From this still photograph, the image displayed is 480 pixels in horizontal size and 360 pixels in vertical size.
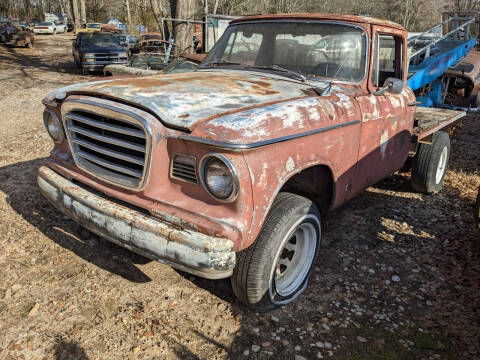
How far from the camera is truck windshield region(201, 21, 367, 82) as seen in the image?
3457 mm

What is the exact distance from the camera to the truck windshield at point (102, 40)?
15.7m

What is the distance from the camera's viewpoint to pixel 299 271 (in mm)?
3113

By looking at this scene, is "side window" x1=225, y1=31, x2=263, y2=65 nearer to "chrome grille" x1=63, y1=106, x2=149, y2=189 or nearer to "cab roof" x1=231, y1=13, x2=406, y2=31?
"cab roof" x1=231, y1=13, x2=406, y2=31

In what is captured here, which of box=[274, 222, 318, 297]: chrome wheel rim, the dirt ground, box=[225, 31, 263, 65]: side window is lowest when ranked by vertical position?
the dirt ground

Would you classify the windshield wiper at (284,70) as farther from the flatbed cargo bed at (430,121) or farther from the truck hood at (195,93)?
the flatbed cargo bed at (430,121)

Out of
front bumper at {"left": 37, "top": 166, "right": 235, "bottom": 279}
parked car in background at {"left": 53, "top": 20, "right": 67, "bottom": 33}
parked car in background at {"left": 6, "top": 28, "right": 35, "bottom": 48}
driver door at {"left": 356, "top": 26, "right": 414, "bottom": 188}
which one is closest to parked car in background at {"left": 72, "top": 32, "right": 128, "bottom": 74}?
parked car in background at {"left": 6, "top": 28, "right": 35, "bottom": 48}

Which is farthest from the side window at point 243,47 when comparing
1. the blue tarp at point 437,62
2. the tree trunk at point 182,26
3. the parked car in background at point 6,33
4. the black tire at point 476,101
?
the parked car in background at point 6,33

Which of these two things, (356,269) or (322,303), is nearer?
(322,303)

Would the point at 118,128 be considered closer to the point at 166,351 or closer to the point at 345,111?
the point at 166,351

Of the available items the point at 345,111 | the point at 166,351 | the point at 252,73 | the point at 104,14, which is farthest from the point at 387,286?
the point at 104,14

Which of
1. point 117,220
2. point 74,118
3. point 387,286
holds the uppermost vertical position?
point 74,118

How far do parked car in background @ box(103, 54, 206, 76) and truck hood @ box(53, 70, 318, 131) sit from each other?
16.3 ft

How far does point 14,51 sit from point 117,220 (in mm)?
25404

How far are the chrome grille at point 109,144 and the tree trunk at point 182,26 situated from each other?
9.56 metres
